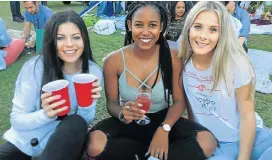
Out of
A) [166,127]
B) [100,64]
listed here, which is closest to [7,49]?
[100,64]

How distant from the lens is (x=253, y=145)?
7.49ft

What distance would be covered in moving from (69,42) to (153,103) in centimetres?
80

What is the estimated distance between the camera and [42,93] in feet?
7.38

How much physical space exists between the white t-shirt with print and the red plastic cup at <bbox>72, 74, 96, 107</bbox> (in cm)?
78

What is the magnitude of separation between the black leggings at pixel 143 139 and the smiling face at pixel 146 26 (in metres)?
0.59

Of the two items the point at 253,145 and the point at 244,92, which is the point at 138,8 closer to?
the point at 244,92

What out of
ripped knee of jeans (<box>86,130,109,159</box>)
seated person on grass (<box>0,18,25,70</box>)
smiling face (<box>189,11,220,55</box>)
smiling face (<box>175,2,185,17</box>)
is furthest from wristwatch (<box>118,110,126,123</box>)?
seated person on grass (<box>0,18,25,70</box>)

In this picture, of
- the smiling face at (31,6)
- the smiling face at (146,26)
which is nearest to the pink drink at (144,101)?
the smiling face at (146,26)

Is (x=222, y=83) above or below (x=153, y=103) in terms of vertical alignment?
above

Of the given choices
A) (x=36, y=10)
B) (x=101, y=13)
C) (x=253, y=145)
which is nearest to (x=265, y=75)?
(x=253, y=145)

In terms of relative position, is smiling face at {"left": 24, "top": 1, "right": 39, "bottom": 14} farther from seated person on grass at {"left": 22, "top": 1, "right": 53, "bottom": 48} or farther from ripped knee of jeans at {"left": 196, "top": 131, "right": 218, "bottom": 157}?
ripped knee of jeans at {"left": 196, "top": 131, "right": 218, "bottom": 157}

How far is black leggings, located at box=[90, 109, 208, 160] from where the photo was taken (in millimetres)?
2172

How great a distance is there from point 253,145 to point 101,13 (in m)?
8.51

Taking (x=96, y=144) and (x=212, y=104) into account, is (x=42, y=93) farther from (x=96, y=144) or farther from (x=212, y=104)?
(x=212, y=104)
